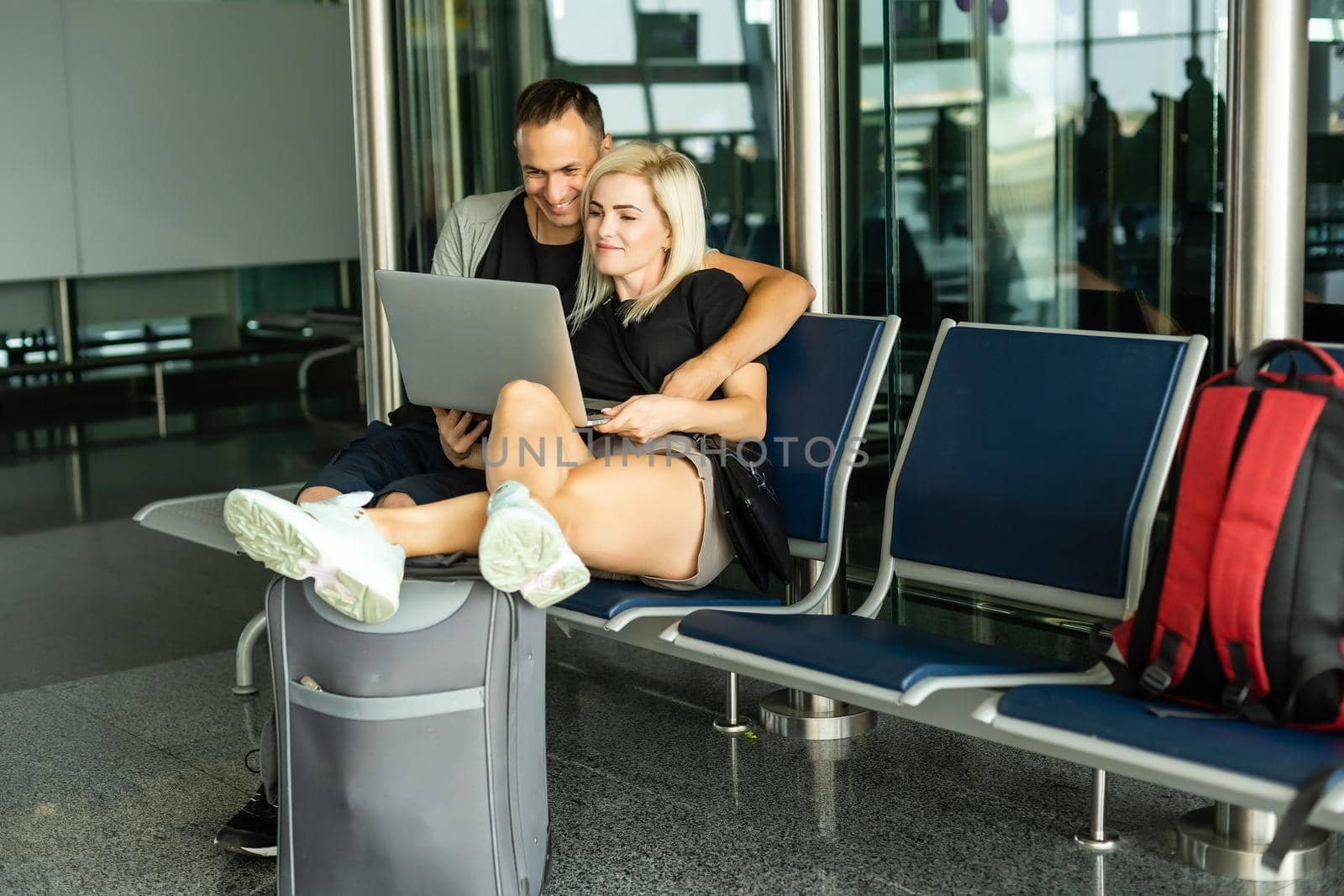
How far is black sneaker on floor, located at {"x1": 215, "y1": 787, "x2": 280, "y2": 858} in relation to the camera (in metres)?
2.43

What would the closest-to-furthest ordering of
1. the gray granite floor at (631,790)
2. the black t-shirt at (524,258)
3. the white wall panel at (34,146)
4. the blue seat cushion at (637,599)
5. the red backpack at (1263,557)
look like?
the red backpack at (1263,557) < the gray granite floor at (631,790) < the blue seat cushion at (637,599) < the black t-shirt at (524,258) < the white wall panel at (34,146)

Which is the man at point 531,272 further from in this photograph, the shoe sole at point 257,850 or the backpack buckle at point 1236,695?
the backpack buckle at point 1236,695

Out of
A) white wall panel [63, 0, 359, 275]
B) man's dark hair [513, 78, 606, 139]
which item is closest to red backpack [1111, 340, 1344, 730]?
man's dark hair [513, 78, 606, 139]

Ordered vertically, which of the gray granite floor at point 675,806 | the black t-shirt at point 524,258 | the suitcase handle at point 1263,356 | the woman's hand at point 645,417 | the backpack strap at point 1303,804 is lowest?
the gray granite floor at point 675,806

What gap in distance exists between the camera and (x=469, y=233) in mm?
3275

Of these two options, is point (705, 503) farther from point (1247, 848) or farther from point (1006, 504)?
point (1247, 848)

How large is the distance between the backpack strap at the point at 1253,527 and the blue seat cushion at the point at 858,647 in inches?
11.7

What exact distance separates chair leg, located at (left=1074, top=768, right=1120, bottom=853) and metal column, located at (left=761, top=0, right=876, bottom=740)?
0.64m

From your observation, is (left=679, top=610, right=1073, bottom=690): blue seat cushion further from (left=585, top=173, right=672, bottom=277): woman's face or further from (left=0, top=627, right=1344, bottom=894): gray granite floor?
(left=585, top=173, right=672, bottom=277): woman's face

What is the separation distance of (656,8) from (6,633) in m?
2.50

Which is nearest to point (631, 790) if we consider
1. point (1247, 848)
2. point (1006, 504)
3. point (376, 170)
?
point (1006, 504)

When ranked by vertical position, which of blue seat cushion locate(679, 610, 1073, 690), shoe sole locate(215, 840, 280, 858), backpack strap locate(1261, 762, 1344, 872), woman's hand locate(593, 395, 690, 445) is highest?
woman's hand locate(593, 395, 690, 445)

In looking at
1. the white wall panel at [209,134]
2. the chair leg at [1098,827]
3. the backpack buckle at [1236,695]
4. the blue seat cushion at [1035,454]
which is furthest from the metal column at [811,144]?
the white wall panel at [209,134]

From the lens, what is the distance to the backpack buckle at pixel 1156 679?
197cm
